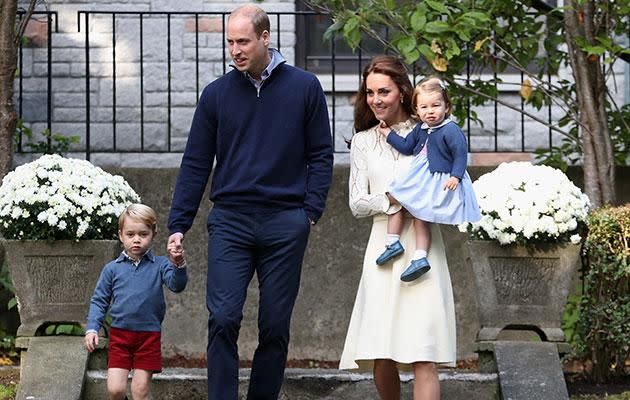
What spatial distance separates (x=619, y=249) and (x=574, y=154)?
105 inches

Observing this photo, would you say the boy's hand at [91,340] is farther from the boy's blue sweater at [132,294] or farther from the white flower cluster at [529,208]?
the white flower cluster at [529,208]

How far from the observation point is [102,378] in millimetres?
6578

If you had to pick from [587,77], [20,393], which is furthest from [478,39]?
[20,393]

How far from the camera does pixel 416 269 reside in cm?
564

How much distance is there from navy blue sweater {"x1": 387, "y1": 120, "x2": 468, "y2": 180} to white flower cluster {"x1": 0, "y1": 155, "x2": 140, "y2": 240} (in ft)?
5.58

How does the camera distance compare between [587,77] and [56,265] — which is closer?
[56,265]

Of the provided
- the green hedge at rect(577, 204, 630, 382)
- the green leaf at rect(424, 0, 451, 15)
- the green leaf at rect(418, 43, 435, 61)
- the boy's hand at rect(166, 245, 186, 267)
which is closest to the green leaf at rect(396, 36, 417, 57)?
the green leaf at rect(418, 43, 435, 61)

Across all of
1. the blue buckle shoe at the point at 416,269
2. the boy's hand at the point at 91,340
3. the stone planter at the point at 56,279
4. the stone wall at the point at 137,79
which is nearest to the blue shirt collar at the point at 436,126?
the blue buckle shoe at the point at 416,269

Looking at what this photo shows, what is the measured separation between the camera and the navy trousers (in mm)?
5738

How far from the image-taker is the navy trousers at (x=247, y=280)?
18.8ft

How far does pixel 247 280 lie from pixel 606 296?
7.25 ft

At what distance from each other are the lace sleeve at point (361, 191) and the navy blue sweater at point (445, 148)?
0.67 ft

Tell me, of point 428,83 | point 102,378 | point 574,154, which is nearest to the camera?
point 428,83

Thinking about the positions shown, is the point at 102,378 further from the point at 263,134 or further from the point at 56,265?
the point at 263,134
